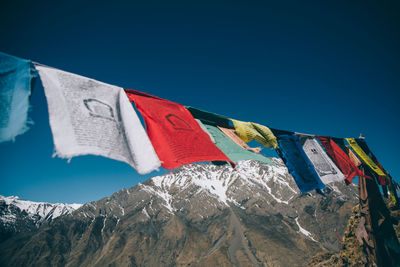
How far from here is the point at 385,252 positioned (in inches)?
348

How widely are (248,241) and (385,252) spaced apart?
165 m

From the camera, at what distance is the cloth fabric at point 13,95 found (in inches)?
99.3

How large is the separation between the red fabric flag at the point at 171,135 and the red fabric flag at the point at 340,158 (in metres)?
6.04

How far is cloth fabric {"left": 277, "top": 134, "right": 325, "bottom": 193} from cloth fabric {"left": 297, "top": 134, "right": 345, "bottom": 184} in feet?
0.90

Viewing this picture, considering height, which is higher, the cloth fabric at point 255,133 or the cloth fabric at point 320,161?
the cloth fabric at point 255,133

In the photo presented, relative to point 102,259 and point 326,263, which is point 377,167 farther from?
point 102,259

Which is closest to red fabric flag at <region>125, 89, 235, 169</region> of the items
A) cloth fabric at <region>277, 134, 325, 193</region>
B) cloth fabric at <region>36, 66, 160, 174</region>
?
cloth fabric at <region>36, 66, 160, 174</region>

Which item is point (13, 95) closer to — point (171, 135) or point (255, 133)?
point (171, 135)

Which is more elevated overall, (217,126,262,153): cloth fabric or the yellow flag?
(217,126,262,153): cloth fabric

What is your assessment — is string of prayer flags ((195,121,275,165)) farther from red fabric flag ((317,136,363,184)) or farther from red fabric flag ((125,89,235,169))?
red fabric flag ((317,136,363,184))

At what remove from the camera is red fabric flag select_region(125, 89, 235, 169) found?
3447mm

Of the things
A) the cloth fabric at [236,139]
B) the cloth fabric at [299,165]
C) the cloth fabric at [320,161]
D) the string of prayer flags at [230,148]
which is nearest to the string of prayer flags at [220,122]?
the cloth fabric at [236,139]

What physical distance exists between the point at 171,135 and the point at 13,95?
7.66ft

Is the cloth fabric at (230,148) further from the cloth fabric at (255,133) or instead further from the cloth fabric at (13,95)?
the cloth fabric at (13,95)
